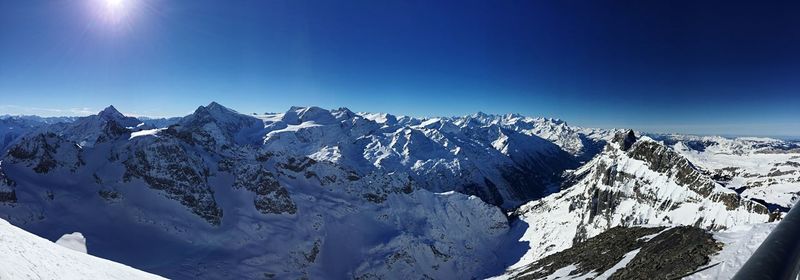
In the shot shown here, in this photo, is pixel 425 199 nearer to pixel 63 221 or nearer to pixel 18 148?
pixel 63 221

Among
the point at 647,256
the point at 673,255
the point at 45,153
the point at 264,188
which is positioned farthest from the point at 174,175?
the point at 673,255

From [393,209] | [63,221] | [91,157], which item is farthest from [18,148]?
[393,209]

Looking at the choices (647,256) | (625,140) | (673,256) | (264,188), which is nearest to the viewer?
(673,256)

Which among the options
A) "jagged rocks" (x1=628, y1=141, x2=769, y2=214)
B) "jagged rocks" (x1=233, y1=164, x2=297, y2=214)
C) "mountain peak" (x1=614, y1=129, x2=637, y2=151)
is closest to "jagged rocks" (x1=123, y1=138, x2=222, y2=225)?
"jagged rocks" (x1=233, y1=164, x2=297, y2=214)

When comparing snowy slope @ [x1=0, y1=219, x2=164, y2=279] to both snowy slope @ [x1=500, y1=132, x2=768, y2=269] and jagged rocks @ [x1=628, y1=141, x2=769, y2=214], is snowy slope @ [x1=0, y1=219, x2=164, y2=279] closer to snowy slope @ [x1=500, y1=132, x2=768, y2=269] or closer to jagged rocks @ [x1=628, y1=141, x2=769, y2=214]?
snowy slope @ [x1=500, y1=132, x2=768, y2=269]

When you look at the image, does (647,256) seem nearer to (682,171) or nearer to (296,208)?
(682,171)
